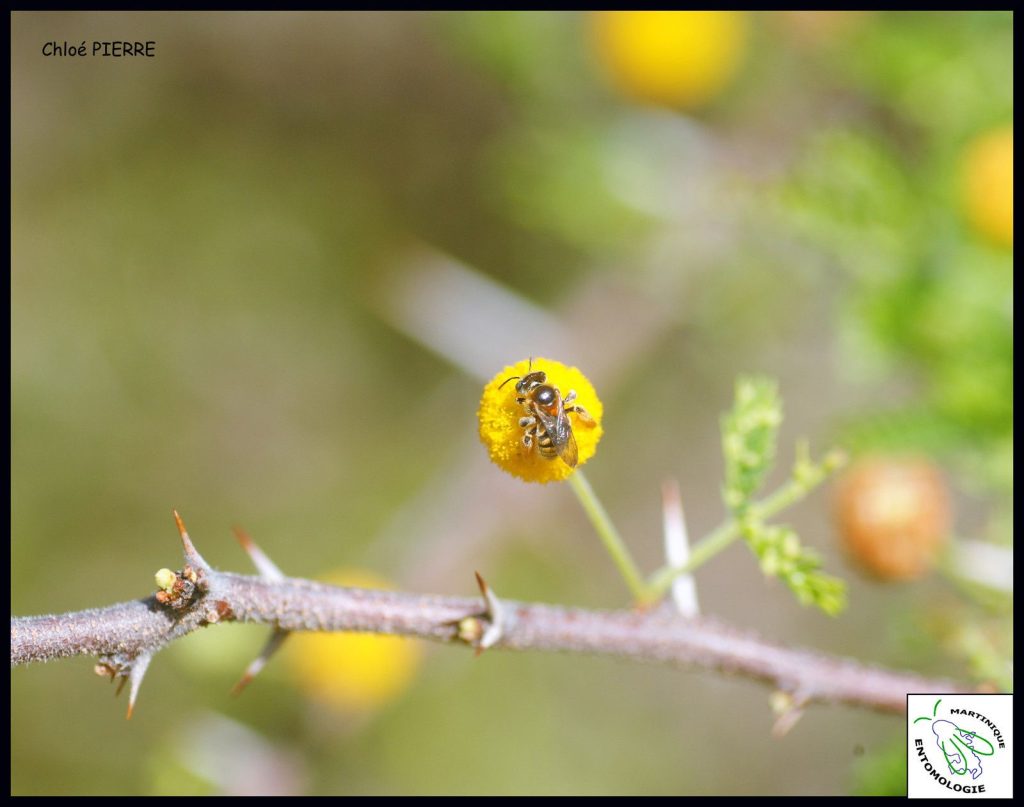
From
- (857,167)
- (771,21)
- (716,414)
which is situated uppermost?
(771,21)

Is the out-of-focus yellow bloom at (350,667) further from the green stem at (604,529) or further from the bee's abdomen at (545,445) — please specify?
the bee's abdomen at (545,445)

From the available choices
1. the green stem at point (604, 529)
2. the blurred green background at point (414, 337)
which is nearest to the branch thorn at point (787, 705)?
the green stem at point (604, 529)

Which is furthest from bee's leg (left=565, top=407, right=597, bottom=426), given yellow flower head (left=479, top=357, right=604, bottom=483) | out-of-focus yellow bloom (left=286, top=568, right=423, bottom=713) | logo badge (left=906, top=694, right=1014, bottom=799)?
out-of-focus yellow bloom (left=286, top=568, right=423, bottom=713)

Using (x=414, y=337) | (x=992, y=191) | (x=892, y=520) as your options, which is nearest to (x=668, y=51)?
(x=992, y=191)

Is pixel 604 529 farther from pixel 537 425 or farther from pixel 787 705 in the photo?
pixel 787 705

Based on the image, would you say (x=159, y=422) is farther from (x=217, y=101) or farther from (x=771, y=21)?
(x=771, y=21)

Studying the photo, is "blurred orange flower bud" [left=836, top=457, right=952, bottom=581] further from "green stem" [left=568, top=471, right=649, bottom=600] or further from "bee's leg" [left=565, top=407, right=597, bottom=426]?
"bee's leg" [left=565, top=407, right=597, bottom=426]
